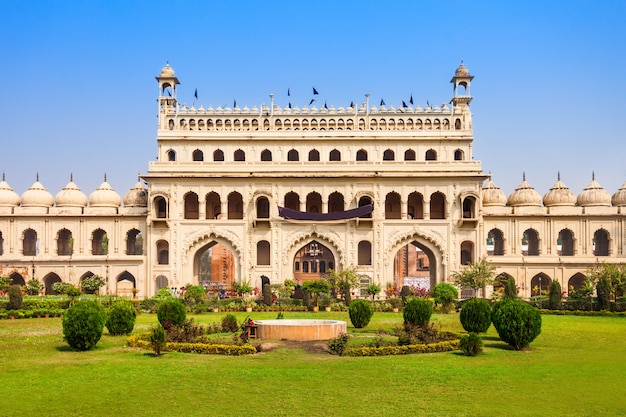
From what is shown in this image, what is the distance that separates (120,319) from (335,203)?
94.7 ft

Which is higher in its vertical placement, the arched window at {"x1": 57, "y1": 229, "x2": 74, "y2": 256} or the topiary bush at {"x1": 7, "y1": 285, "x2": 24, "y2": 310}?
the arched window at {"x1": 57, "y1": 229, "x2": 74, "y2": 256}

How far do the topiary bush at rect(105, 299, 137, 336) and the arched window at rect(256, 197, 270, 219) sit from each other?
83.8 ft

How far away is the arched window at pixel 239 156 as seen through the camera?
4962 centimetres

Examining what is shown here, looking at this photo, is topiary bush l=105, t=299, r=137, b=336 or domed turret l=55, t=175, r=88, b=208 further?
domed turret l=55, t=175, r=88, b=208

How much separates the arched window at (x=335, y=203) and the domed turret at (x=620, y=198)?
20.8 metres

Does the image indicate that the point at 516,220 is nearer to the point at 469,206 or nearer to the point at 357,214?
the point at 469,206

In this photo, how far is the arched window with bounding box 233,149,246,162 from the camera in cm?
4962

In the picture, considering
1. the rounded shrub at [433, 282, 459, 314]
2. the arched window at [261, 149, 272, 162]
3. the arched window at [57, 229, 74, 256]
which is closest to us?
the rounded shrub at [433, 282, 459, 314]

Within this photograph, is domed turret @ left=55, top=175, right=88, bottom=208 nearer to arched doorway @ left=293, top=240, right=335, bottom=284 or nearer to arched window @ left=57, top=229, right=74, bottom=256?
arched window @ left=57, top=229, right=74, bottom=256

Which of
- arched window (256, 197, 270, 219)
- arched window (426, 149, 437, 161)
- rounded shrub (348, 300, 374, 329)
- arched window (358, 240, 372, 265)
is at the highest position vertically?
arched window (426, 149, 437, 161)

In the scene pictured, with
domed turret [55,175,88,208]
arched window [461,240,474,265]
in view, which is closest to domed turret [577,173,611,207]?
arched window [461,240,474,265]

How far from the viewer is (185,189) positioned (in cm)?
4709

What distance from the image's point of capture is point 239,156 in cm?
4984

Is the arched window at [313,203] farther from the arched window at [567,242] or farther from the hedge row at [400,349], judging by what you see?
the hedge row at [400,349]
